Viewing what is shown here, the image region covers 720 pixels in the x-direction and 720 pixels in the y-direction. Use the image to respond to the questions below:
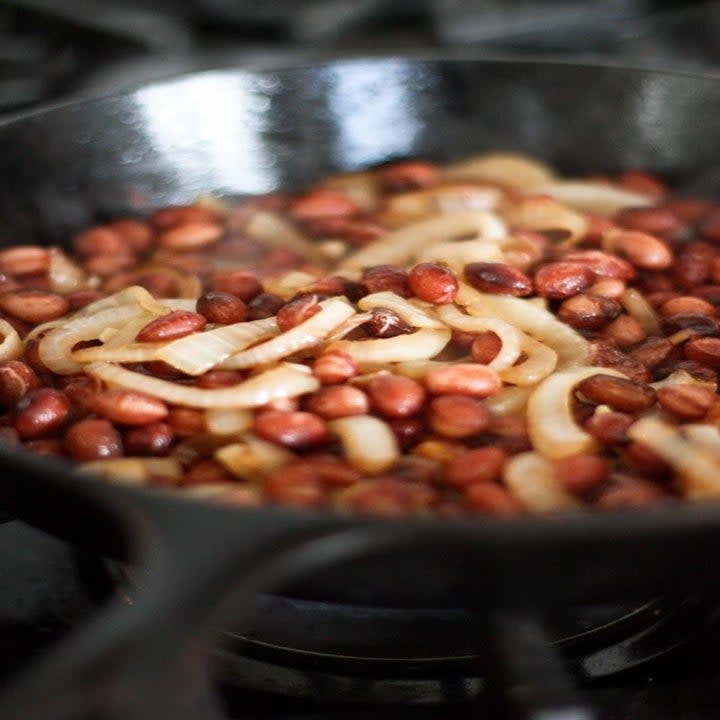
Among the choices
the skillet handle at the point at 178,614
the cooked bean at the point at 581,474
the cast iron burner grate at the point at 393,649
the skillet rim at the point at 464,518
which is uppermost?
the skillet rim at the point at 464,518

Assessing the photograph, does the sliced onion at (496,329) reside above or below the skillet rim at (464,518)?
below

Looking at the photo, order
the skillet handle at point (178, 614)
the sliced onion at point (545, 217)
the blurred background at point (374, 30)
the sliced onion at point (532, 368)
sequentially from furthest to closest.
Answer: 1. the blurred background at point (374, 30)
2. the sliced onion at point (545, 217)
3. the sliced onion at point (532, 368)
4. the skillet handle at point (178, 614)

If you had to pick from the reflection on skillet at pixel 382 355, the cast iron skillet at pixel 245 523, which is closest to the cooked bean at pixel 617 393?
the reflection on skillet at pixel 382 355

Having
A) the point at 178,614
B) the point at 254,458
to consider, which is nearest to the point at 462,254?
the point at 254,458

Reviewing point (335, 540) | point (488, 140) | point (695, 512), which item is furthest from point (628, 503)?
point (488, 140)

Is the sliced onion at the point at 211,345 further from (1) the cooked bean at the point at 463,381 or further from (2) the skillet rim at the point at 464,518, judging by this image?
(2) the skillet rim at the point at 464,518

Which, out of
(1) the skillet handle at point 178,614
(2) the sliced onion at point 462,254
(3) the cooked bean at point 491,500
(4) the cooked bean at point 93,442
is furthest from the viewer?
(2) the sliced onion at point 462,254

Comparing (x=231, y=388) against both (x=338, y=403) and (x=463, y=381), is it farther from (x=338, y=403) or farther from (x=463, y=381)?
(x=463, y=381)
